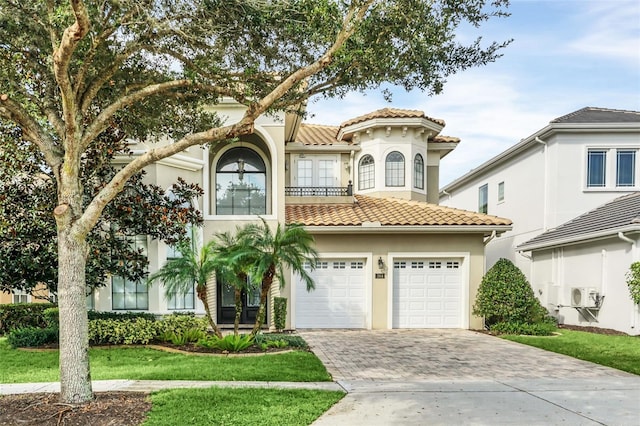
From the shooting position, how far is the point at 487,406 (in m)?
6.51

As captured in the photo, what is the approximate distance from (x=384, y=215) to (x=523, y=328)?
516cm

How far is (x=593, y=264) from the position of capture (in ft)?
49.7

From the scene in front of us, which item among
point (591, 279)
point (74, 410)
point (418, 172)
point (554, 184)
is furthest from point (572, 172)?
point (74, 410)

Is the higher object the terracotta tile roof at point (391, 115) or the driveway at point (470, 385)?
the terracotta tile roof at point (391, 115)

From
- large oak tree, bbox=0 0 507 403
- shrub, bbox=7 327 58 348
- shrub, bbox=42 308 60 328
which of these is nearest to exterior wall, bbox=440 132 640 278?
large oak tree, bbox=0 0 507 403

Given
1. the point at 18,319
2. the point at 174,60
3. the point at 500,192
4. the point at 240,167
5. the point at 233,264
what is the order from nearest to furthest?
1. the point at 174,60
2. the point at 233,264
3. the point at 18,319
4. the point at 240,167
5. the point at 500,192

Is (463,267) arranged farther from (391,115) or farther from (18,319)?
(18,319)

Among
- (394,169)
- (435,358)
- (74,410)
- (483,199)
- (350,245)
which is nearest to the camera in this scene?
(74,410)

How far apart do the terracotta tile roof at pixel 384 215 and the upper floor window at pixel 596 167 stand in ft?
17.2

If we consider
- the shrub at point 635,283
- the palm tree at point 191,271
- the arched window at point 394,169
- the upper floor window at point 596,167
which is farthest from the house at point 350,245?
the upper floor window at point 596,167

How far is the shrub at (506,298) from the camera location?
14109 mm

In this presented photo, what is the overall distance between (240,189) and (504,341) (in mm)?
8812

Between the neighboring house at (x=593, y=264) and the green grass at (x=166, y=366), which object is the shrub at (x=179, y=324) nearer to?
the green grass at (x=166, y=366)

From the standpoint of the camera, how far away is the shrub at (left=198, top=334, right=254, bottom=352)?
1029cm
